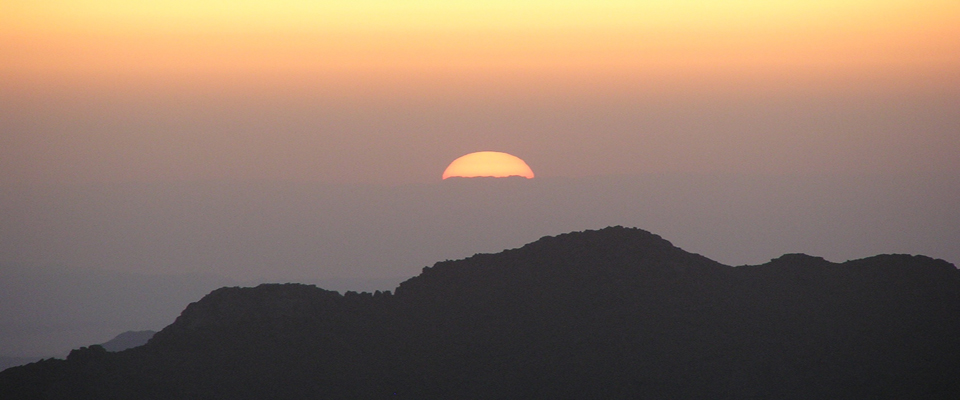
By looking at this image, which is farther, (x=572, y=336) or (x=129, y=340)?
(x=129, y=340)

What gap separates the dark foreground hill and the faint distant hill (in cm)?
3179

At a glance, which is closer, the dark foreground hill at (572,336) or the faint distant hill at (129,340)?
the dark foreground hill at (572,336)

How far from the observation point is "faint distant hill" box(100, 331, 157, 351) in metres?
74.5

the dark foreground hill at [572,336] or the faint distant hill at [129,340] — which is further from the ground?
the faint distant hill at [129,340]

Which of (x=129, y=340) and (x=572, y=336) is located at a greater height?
(x=129, y=340)

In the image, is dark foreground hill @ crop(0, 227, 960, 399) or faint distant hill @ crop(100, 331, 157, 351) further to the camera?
faint distant hill @ crop(100, 331, 157, 351)

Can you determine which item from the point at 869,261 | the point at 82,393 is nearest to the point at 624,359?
the point at 869,261

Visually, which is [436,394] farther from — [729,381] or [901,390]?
[901,390]

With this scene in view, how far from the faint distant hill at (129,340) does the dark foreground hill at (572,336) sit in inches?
1252

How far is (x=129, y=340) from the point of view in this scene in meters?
75.9

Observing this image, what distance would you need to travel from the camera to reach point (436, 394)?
131ft

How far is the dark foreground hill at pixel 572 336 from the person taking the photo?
129 ft

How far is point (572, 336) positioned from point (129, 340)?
45839 mm

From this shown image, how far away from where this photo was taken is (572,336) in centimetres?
4131
